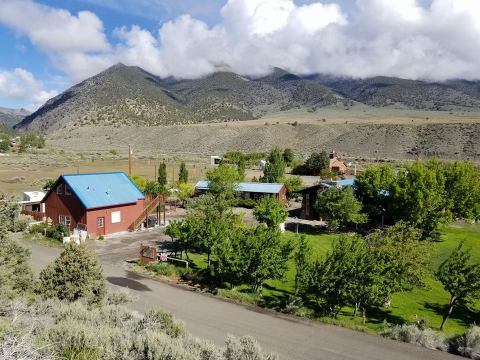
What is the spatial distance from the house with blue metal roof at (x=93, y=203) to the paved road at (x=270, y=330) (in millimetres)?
11256

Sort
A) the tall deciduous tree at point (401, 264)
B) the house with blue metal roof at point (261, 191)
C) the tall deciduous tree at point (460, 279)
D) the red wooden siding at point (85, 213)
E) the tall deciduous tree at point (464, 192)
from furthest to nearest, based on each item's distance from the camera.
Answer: the house with blue metal roof at point (261, 191) < the tall deciduous tree at point (464, 192) < the red wooden siding at point (85, 213) < the tall deciduous tree at point (401, 264) < the tall deciduous tree at point (460, 279)

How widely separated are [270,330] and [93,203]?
20.4 meters

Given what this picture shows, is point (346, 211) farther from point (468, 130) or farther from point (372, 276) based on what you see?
point (468, 130)

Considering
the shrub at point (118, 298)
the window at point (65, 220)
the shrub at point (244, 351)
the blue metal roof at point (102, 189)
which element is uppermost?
the blue metal roof at point (102, 189)

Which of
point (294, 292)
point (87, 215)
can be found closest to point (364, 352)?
point (294, 292)

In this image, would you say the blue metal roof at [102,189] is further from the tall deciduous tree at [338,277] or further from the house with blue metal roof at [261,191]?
the tall deciduous tree at [338,277]

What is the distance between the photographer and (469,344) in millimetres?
15758

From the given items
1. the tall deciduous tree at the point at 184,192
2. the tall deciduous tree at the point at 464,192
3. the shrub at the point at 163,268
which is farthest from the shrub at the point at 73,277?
the tall deciduous tree at the point at 464,192

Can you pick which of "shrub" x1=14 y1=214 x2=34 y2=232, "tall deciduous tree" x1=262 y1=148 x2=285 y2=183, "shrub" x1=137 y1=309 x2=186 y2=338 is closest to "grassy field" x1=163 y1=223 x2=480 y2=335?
"shrub" x1=137 y1=309 x2=186 y2=338

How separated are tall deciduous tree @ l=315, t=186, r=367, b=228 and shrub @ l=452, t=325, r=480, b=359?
1973 centimetres

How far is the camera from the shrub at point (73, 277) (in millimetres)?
15594

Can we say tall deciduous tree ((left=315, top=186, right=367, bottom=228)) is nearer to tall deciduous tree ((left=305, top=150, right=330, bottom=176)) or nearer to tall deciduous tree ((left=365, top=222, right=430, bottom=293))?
tall deciduous tree ((left=365, top=222, right=430, bottom=293))

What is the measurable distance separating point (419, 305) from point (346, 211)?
1393cm

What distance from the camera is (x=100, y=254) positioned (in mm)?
28297
